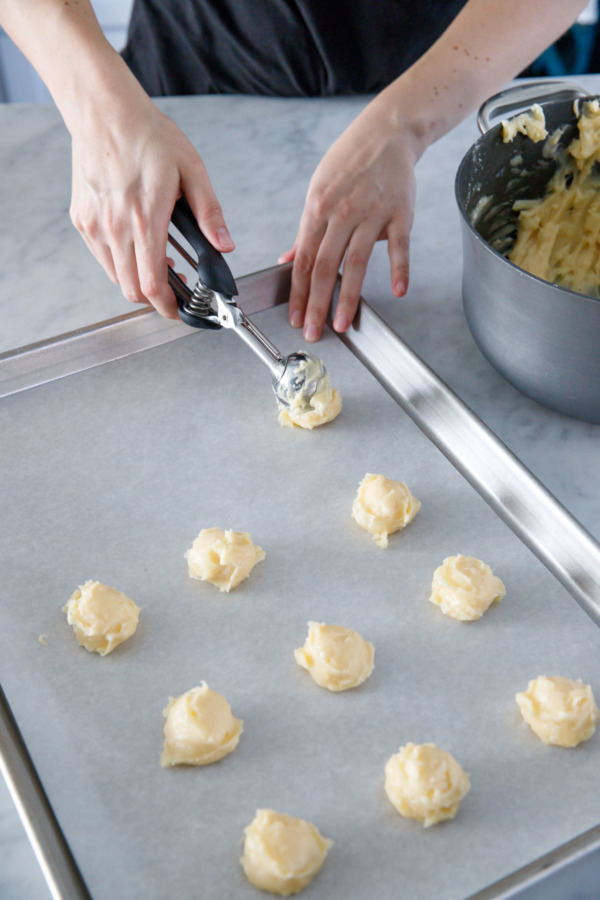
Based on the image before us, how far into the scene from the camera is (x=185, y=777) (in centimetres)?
87

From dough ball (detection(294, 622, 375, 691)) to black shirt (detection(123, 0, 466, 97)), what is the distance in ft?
4.04

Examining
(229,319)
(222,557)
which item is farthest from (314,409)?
(222,557)

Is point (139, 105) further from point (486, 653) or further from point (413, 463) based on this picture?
point (486, 653)

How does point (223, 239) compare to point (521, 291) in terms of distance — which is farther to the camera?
point (223, 239)

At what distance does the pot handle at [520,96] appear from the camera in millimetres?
1231

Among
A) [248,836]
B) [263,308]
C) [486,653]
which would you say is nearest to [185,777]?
[248,836]

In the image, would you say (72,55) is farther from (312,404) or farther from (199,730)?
(199,730)

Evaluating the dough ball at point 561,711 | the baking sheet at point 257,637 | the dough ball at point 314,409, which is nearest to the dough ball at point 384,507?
the baking sheet at point 257,637

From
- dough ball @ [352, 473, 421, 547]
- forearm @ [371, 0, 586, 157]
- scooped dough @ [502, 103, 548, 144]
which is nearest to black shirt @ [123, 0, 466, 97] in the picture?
forearm @ [371, 0, 586, 157]

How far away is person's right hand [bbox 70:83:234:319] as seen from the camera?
117cm

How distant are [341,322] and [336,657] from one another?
1.87 feet

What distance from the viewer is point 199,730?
2.80ft

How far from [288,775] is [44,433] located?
0.60 m

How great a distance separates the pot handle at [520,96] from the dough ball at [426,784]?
0.87 m
